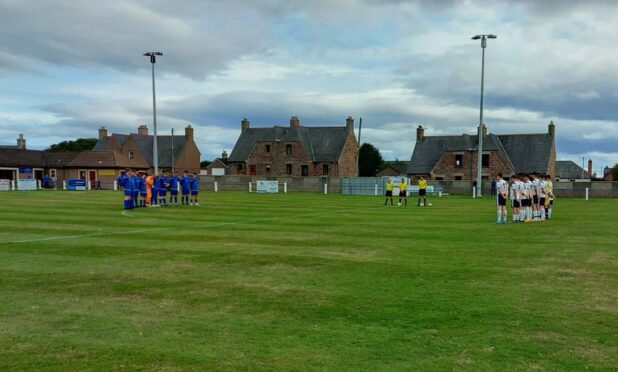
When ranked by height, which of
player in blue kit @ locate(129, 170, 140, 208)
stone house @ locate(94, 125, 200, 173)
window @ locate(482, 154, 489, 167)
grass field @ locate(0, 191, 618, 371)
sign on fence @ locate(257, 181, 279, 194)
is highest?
stone house @ locate(94, 125, 200, 173)

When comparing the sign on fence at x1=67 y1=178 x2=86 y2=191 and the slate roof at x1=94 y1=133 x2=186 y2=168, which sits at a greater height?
the slate roof at x1=94 y1=133 x2=186 y2=168

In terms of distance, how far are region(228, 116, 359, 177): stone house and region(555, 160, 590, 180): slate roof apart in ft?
122

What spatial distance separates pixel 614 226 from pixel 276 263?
1419 centimetres

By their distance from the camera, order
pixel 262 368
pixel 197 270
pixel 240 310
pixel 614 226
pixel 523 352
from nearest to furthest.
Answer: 1. pixel 262 368
2. pixel 523 352
3. pixel 240 310
4. pixel 197 270
5. pixel 614 226

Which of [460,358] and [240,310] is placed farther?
[240,310]

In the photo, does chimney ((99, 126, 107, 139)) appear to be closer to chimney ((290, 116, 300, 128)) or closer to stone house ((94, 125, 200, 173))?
stone house ((94, 125, 200, 173))

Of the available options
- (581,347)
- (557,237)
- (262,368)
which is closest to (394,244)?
(557,237)

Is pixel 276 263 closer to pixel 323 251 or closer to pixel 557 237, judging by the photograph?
pixel 323 251

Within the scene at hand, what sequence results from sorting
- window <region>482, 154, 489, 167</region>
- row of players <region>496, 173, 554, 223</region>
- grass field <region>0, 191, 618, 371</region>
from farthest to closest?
window <region>482, 154, 489, 167</region>
row of players <region>496, 173, 554, 223</region>
grass field <region>0, 191, 618, 371</region>

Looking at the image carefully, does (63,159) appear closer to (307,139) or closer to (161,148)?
(161,148)

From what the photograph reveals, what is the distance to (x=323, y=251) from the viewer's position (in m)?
13.5

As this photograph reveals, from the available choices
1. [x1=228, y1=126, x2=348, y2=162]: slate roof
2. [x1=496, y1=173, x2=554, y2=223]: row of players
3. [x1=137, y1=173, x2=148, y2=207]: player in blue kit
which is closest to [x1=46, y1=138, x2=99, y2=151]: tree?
[x1=228, y1=126, x2=348, y2=162]: slate roof

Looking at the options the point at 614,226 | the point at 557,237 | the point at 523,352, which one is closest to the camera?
the point at 523,352

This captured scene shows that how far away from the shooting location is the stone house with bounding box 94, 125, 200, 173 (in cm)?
8588
